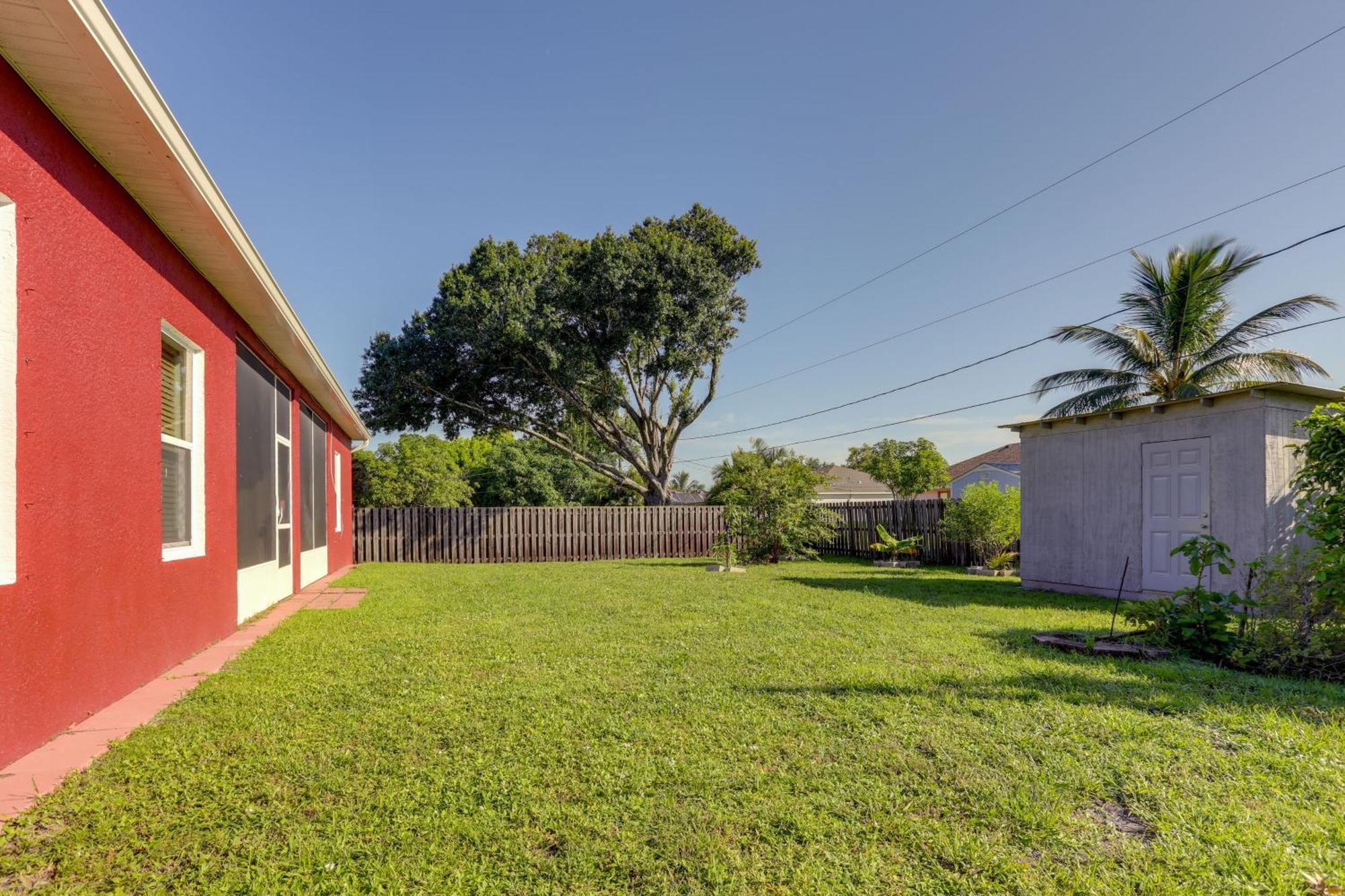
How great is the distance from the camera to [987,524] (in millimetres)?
12742

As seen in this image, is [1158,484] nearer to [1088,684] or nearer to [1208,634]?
[1208,634]

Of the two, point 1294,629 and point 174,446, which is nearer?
point 174,446

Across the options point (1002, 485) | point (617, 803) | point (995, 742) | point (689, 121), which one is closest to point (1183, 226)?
point (689, 121)

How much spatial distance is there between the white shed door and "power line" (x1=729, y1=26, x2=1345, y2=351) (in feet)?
18.6

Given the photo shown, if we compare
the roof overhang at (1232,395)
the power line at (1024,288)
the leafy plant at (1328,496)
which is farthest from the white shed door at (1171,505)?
the power line at (1024,288)

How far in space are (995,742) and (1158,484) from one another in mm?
6978

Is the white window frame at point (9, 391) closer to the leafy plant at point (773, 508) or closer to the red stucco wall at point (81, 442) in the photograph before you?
the red stucco wall at point (81, 442)

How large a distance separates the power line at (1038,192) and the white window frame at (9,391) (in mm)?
13030

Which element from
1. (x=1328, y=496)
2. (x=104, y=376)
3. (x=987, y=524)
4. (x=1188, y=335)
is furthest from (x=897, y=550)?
(x=104, y=376)

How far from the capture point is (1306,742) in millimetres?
3092

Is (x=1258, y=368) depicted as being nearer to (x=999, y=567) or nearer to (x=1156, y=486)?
(x=999, y=567)


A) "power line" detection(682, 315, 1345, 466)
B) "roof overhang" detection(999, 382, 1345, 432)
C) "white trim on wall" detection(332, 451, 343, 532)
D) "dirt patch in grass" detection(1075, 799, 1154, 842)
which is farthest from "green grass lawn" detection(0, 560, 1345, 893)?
"power line" detection(682, 315, 1345, 466)

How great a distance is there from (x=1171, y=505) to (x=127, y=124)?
10.3 m

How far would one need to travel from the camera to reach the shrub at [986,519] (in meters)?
12.6
